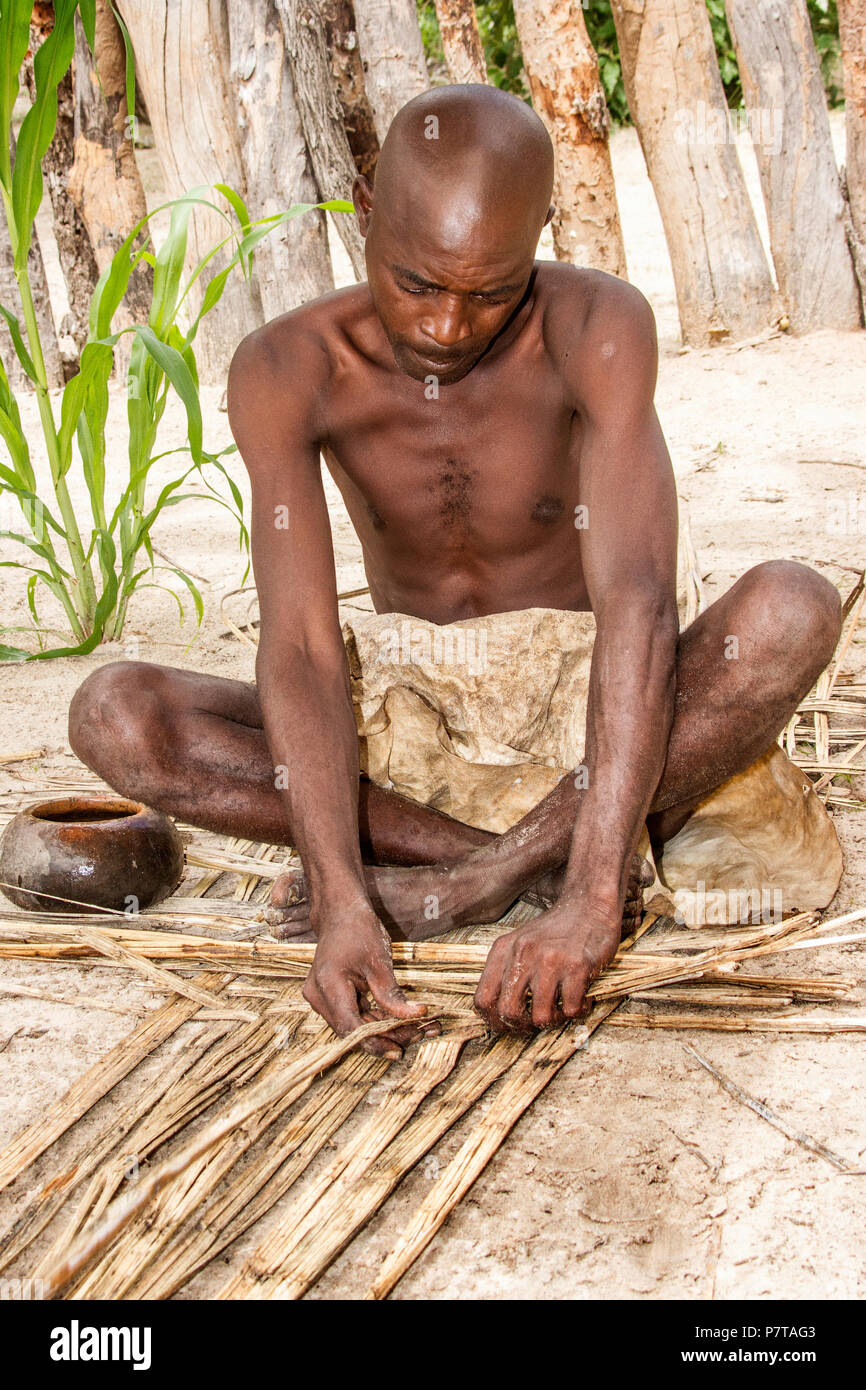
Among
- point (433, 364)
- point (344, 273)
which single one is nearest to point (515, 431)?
point (433, 364)

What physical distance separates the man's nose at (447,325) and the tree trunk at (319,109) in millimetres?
3023

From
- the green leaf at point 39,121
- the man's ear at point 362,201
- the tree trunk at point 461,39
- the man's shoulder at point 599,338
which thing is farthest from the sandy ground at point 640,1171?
the tree trunk at point 461,39

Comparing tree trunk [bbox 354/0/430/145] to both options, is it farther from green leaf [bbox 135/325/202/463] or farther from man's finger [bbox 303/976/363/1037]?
Result: man's finger [bbox 303/976/363/1037]

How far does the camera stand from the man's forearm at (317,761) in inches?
70.1

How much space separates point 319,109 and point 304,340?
309cm

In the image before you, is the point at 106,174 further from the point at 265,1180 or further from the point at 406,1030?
the point at 265,1180

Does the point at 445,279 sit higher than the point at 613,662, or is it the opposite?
the point at 445,279

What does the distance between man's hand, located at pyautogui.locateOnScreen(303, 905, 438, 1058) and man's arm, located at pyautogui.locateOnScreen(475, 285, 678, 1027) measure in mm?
124

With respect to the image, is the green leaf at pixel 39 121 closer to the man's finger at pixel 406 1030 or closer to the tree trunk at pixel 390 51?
the tree trunk at pixel 390 51

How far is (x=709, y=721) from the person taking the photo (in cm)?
192

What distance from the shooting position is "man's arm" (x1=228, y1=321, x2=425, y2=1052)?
1668 mm

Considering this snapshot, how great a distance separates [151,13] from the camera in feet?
16.2

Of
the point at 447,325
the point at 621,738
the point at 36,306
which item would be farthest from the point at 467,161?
the point at 36,306

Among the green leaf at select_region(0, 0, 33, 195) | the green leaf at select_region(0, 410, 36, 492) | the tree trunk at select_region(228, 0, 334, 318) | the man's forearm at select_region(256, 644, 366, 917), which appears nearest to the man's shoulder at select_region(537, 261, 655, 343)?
the man's forearm at select_region(256, 644, 366, 917)
